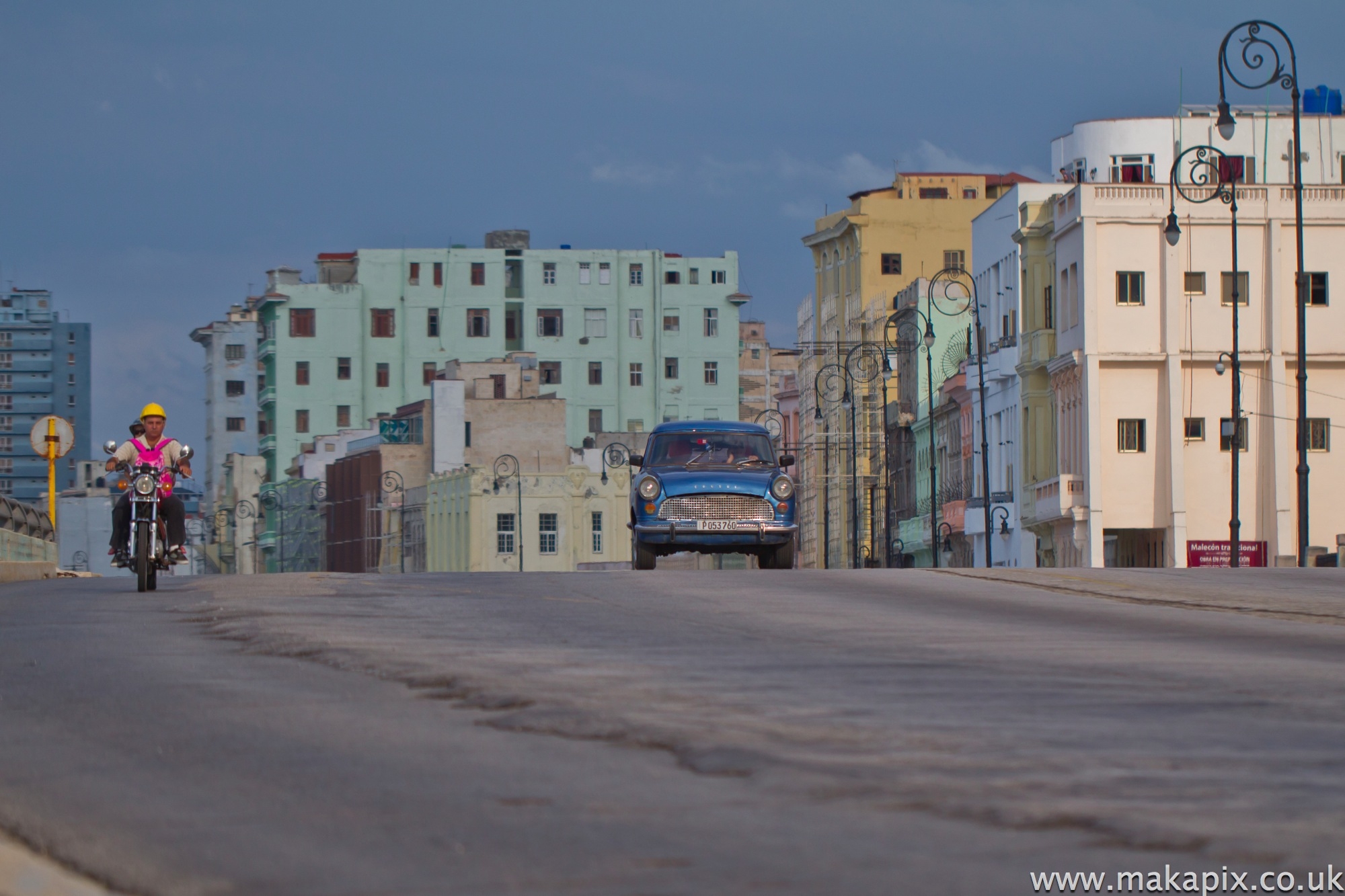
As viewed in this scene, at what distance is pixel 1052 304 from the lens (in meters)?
83.0

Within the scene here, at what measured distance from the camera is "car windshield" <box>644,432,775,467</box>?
31.3 metres

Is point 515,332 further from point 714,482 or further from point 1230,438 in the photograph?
point 714,482

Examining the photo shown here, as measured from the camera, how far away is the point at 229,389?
181m

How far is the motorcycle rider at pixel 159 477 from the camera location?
72.5ft

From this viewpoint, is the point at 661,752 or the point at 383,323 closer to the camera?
the point at 661,752

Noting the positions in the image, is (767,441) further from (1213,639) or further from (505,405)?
(505,405)

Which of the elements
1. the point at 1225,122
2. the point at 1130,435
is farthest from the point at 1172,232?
the point at 1130,435

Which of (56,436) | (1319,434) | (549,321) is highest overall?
(549,321)

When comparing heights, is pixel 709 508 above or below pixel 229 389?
below

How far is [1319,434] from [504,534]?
178ft

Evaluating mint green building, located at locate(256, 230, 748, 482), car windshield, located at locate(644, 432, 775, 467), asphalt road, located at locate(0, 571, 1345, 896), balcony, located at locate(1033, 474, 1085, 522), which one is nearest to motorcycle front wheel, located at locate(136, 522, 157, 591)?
asphalt road, located at locate(0, 571, 1345, 896)

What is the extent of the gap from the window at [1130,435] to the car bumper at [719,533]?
47824mm

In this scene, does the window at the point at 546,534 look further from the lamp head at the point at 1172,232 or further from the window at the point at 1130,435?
the lamp head at the point at 1172,232

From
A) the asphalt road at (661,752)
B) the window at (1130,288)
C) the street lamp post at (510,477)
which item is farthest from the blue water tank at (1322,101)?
the asphalt road at (661,752)
